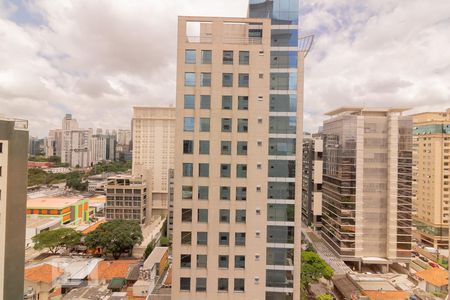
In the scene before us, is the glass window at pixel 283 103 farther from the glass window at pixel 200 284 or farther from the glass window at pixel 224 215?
the glass window at pixel 200 284

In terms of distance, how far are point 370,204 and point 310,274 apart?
12.4 m

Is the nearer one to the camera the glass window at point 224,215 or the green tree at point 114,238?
the glass window at point 224,215

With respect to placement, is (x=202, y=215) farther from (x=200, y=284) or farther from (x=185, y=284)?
(x=185, y=284)

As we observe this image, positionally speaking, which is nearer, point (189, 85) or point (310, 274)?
point (189, 85)

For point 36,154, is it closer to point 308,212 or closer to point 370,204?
point 308,212

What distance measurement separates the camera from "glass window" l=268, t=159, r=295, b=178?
556 inches

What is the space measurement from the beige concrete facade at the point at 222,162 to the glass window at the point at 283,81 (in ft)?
3.12

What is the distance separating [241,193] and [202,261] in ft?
12.7

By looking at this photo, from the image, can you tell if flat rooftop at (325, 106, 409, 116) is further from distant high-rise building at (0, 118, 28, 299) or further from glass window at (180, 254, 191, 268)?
distant high-rise building at (0, 118, 28, 299)

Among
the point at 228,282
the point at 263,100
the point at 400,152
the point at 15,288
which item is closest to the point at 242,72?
the point at 263,100

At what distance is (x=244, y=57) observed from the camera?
13555mm

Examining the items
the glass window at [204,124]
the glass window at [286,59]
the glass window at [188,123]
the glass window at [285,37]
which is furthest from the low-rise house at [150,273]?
the glass window at [285,37]

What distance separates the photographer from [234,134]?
13.4 metres

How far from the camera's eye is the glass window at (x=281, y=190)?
46.3 feet
